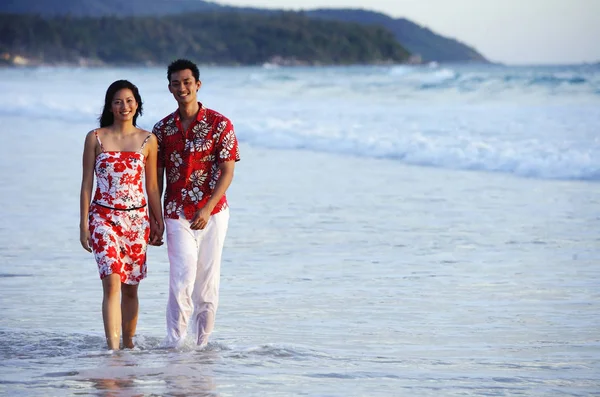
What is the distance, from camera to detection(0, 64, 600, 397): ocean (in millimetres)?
5215

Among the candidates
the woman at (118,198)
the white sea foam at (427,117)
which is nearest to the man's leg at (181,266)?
the woman at (118,198)

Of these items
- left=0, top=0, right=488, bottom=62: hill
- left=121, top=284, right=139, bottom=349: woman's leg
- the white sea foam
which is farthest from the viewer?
left=0, top=0, right=488, bottom=62: hill

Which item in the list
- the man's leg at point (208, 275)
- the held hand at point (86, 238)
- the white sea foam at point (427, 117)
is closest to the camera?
the held hand at point (86, 238)

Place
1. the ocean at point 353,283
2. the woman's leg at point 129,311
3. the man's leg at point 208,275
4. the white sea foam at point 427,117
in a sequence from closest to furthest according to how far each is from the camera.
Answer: the ocean at point 353,283, the man's leg at point 208,275, the woman's leg at point 129,311, the white sea foam at point 427,117

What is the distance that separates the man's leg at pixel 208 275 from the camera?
5.53 metres

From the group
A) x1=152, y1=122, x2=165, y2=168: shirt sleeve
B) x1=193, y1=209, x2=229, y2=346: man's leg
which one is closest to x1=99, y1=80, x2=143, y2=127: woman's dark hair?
x1=152, y1=122, x2=165, y2=168: shirt sleeve

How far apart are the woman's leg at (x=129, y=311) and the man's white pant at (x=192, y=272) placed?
21cm

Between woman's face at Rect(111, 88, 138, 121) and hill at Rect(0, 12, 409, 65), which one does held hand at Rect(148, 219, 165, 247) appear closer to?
woman's face at Rect(111, 88, 138, 121)

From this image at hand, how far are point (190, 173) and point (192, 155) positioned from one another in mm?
92

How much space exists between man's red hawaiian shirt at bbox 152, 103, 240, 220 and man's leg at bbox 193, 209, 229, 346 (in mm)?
101

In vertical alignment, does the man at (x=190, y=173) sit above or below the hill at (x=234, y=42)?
below

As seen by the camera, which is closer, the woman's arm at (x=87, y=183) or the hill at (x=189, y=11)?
the woman's arm at (x=87, y=183)

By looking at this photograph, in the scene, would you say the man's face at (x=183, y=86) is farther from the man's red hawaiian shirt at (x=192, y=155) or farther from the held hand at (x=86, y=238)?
the held hand at (x=86, y=238)

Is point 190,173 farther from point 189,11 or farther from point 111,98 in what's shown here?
point 189,11
